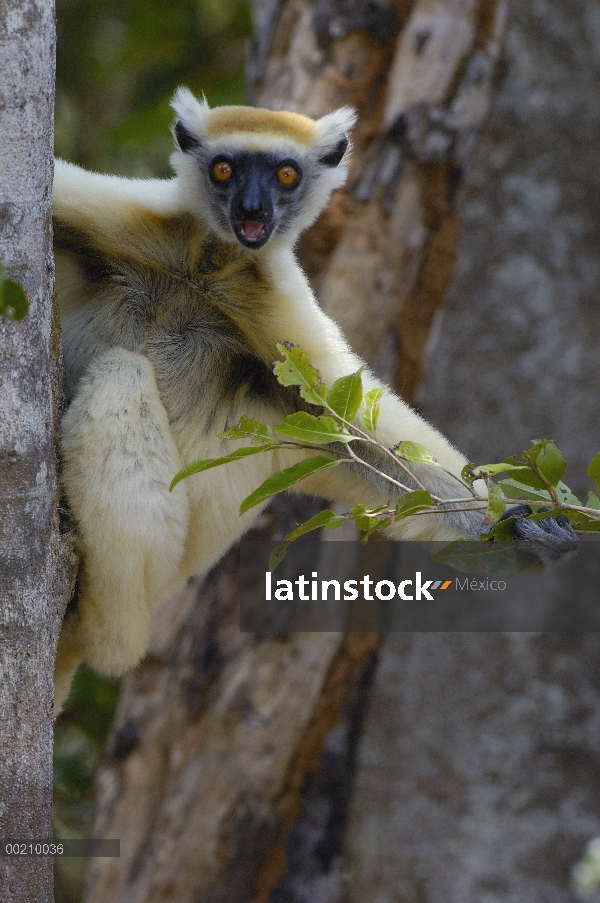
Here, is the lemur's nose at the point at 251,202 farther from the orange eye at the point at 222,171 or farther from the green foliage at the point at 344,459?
the green foliage at the point at 344,459

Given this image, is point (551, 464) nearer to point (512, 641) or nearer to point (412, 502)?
point (412, 502)

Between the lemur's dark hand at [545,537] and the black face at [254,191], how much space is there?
1.23 m

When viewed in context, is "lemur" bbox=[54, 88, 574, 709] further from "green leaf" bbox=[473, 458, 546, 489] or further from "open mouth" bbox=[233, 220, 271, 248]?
"green leaf" bbox=[473, 458, 546, 489]

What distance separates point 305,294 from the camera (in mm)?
2936

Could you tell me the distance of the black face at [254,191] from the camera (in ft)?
9.38

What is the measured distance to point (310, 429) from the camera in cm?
196

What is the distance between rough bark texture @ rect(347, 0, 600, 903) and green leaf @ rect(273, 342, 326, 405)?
4.89m

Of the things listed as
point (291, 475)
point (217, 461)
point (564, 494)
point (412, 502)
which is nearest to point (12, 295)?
point (217, 461)

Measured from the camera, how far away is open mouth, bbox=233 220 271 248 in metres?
2.82

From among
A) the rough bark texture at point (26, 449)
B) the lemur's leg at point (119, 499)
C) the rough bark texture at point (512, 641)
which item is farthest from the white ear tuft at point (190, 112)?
the rough bark texture at point (512, 641)

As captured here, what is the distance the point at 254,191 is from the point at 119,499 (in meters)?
1.19

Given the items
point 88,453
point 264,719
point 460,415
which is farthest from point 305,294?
point 460,415

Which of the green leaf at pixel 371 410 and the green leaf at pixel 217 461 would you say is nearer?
the green leaf at pixel 217 461

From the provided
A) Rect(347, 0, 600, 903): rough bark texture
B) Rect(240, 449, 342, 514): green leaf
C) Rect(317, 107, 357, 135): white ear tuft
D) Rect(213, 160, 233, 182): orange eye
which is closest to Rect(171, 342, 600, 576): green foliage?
Rect(240, 449, 342, 514): green leaf
